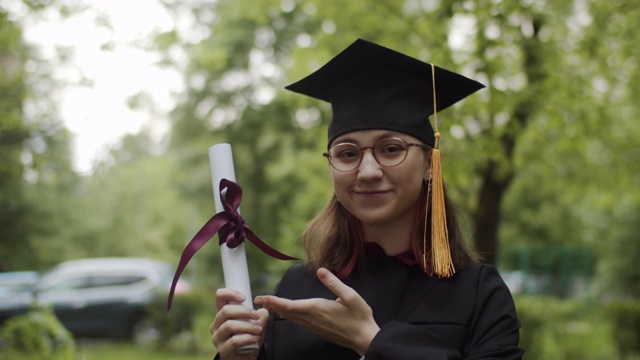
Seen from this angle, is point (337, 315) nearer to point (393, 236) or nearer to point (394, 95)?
point (393, 236)

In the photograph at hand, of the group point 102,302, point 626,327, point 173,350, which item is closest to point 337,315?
point 626,327

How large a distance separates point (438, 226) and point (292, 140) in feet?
49.4

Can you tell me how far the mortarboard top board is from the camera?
209 centimetres

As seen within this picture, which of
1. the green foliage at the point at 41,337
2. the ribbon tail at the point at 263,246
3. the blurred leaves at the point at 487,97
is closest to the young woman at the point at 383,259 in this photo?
the ribbon tail at the point at 263,246

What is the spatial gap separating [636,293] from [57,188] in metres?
16.1

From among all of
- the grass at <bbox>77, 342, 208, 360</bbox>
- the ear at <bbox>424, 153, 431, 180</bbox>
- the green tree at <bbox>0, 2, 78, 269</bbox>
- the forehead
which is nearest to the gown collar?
the ear at <bbox>424, 153, 431, 180</bbox>

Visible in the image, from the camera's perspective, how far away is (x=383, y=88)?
2.18 m

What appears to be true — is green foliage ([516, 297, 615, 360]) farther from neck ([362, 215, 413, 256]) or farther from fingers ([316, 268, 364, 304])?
fingers ([316, 268, 364, 304])

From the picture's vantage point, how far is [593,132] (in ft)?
23.7

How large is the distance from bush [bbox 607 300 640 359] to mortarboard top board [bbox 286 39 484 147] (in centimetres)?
922

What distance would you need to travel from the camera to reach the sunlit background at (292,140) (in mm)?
6434

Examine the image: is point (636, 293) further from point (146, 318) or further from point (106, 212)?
point (106, 212)

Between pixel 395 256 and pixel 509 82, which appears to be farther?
pixel 509 82

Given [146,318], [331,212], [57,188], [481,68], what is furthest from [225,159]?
[57,188]
